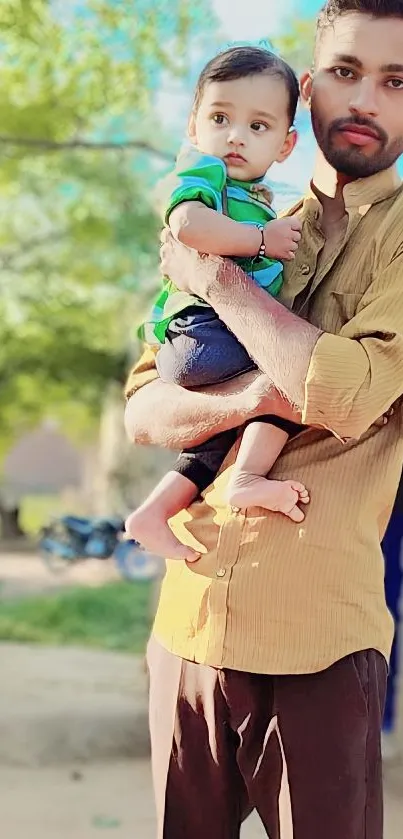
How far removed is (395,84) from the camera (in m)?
1.41

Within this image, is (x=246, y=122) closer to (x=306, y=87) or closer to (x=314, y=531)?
(x=306, y=87)

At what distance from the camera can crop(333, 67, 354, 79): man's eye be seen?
4.66ft

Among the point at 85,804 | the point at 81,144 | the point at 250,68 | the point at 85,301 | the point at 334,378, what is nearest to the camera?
the point at 334,378

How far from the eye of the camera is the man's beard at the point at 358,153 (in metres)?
1.41

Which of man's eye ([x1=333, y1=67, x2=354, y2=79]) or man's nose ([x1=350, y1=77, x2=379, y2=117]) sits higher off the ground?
man's eye ([x1=333, y1=67, x2=354, y2=79])

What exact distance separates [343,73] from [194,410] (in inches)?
19.8

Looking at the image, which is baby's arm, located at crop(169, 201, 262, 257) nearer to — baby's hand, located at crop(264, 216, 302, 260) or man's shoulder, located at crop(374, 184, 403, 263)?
baby's hand, located at crop(264, 216, 302, 260)

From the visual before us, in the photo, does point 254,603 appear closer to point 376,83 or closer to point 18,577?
point 376,83

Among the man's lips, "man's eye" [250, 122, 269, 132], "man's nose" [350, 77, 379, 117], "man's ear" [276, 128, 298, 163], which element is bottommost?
"man's ear" [276, 128, 298, 163]

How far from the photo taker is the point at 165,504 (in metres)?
1.48

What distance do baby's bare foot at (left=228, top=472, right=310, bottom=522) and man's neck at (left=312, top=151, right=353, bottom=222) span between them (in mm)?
410

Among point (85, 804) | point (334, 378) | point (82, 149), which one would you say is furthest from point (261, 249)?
point (82, 149)

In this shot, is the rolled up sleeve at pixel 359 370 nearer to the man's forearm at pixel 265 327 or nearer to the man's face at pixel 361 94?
the man's forearm at pixel 265 327

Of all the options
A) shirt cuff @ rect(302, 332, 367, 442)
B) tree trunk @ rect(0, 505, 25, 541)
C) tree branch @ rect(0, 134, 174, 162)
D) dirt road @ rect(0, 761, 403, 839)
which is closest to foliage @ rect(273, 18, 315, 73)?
tree branch @ rect(0, 134, 174, 162)
